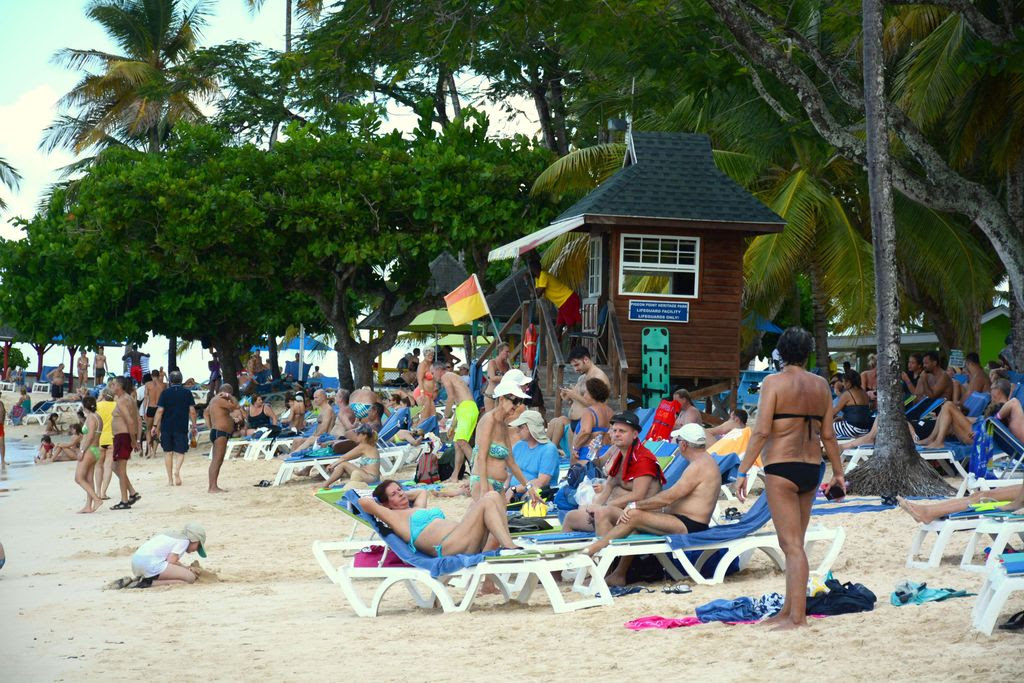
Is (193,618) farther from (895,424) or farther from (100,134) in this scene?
(100,134)

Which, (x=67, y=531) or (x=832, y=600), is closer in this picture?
(x=832, y=600)

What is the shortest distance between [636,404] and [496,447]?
827 cm

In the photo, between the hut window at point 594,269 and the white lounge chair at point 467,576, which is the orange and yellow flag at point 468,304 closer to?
the hut window at point 594,269

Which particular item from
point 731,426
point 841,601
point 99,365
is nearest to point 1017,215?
point 731,426

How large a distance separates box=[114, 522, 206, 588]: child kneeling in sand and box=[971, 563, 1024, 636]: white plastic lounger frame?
18.9 ft

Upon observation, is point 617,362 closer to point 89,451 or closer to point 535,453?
point 535,453

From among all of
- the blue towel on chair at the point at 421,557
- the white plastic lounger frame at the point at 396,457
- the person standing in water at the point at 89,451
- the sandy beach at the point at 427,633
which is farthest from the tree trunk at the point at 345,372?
the blue towel on chair at the point at 421,557

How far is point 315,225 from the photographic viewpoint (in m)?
25.0

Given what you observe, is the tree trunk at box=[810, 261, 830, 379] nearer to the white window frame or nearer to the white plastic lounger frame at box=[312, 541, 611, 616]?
the white window frame

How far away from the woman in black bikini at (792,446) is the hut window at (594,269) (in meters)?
11.0

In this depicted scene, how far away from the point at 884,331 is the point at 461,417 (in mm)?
4867

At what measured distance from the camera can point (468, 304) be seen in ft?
61.5

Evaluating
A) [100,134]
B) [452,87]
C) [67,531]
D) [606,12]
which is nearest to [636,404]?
[606,12]

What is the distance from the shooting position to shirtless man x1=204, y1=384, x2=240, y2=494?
16.0m
